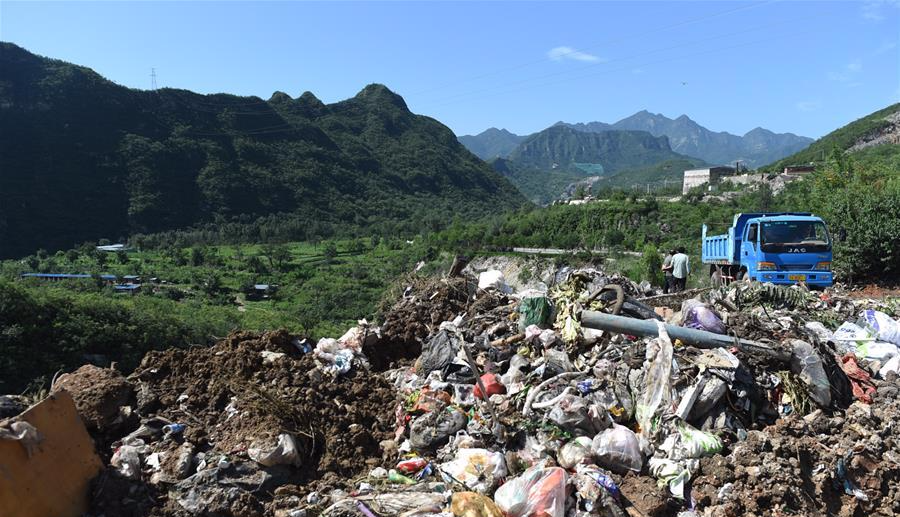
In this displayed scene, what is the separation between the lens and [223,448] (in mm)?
3928

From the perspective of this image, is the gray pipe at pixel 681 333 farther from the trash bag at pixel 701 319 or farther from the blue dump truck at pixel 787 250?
the blue dump truck at pixel 787 250

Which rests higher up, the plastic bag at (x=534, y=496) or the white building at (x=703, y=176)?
the white building at (x=703, y=176)

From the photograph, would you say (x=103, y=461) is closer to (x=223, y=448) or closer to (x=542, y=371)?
(x=223, y=448)

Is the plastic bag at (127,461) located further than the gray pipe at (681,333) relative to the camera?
No

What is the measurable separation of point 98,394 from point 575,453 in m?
3.43

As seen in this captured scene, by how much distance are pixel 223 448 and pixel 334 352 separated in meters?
1.89

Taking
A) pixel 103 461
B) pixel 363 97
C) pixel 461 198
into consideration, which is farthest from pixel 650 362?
pixel 363 97

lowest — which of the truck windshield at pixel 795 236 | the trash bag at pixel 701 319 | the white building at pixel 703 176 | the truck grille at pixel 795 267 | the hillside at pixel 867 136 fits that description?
the truck grille at pixel 795 267

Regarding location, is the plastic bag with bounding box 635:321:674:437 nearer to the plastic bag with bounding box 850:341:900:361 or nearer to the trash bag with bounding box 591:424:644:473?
the trash bag with bounding box 591:424:644:473

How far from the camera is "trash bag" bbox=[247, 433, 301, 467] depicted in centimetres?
378

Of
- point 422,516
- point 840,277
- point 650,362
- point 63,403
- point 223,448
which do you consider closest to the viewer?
point 422,516

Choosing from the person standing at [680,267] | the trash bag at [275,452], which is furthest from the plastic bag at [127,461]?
the person standing at [680,267]

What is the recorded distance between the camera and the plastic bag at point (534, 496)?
332 centimetres

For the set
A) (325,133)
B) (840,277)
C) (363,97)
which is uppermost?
A: (363,97)
